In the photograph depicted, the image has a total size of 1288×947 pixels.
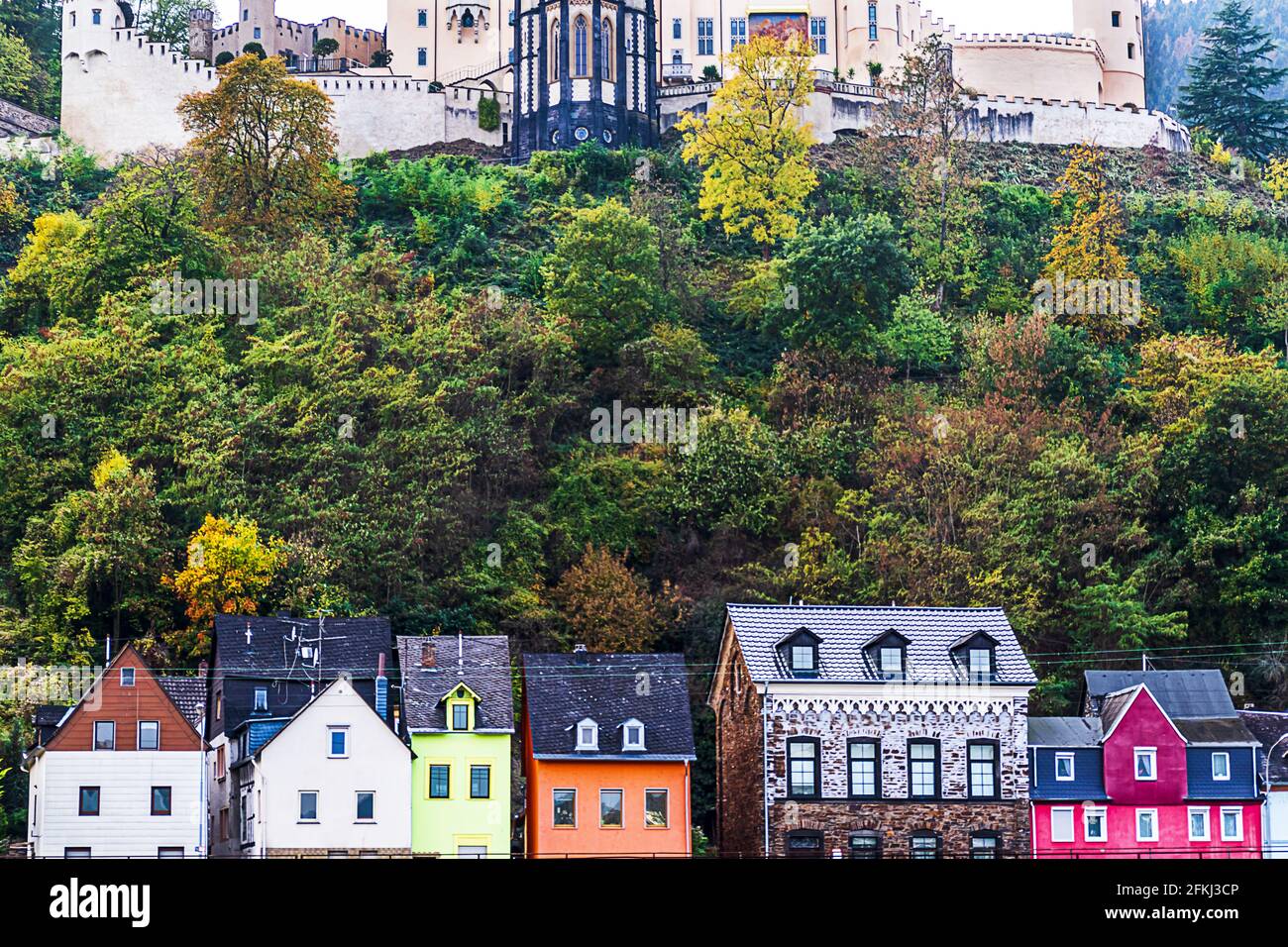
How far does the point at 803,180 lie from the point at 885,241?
15718mm

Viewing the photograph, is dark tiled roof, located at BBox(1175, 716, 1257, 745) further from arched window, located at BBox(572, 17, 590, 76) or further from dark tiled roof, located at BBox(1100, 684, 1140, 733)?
arched window, located at BBox(572, 17, 590, 76)

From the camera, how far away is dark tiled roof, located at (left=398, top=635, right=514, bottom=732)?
65.0 metres

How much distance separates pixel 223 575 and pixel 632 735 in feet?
53.6

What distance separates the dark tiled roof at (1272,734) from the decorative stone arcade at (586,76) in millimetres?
57392

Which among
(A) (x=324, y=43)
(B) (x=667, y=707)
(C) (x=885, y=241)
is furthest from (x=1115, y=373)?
(A) (x=324, y=43)

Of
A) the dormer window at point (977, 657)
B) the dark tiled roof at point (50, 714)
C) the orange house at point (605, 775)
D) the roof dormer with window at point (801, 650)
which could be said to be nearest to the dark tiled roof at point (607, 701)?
the orange house at point (605, 775)

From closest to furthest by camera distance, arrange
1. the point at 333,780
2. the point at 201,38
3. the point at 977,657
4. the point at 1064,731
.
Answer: the point at 333,780 < the point at 977,657 < the point at 1064,731 < the point at 201,38

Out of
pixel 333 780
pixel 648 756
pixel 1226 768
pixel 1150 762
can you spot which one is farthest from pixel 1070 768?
pixel 333 780

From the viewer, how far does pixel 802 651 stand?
6581 cm

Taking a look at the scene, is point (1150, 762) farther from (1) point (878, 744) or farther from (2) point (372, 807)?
(2) point (372, 807)

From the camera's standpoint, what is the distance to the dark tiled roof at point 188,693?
6788 centimetres

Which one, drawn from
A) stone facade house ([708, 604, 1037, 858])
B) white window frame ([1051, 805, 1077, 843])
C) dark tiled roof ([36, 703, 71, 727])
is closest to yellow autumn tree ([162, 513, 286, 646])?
dark tiled roof ([36, 703, 71, 727])

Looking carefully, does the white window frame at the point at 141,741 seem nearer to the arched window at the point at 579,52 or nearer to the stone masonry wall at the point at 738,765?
the stone masonry wall at the point at 738,765

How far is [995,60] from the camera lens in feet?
448
